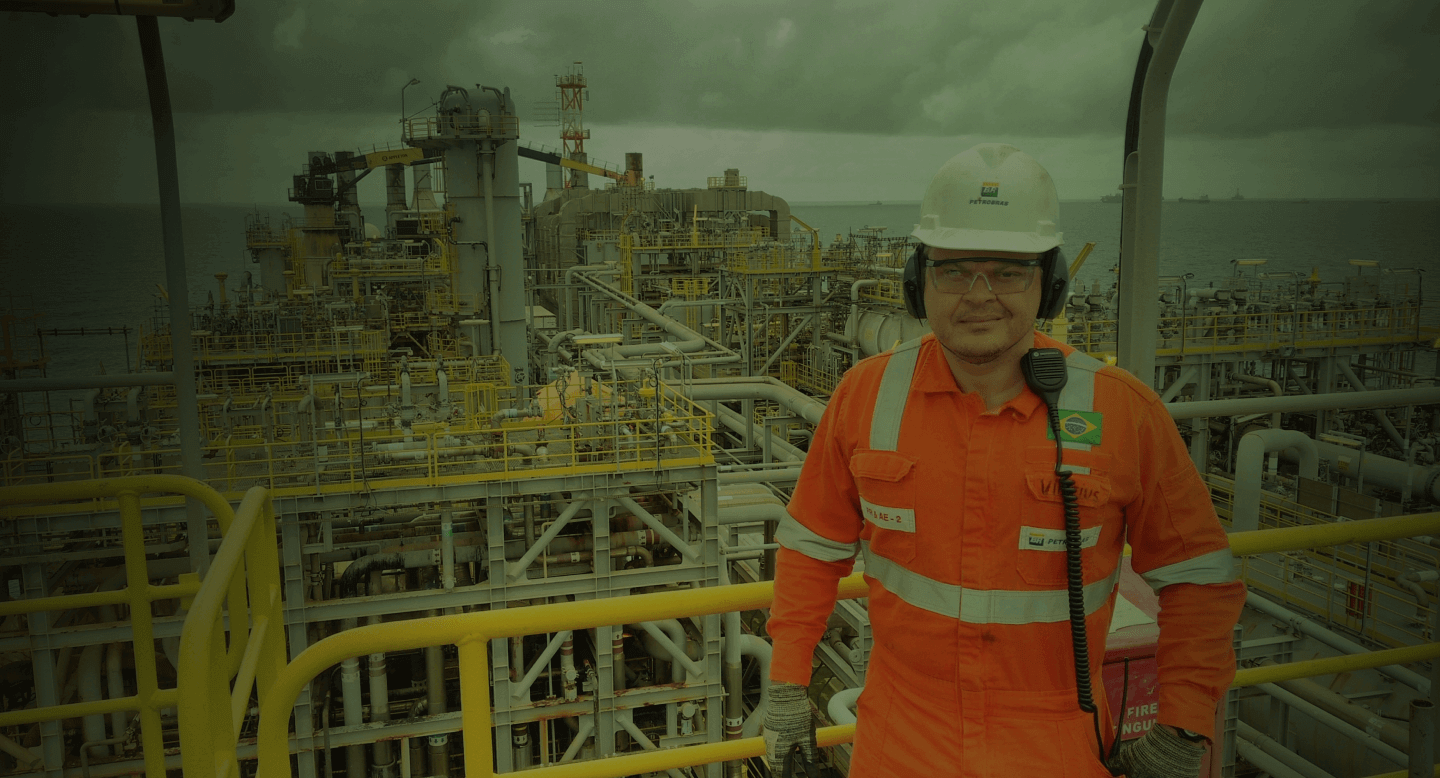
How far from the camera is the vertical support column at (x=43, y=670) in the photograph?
8.29 metres

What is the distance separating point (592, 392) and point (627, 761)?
28.7 feet

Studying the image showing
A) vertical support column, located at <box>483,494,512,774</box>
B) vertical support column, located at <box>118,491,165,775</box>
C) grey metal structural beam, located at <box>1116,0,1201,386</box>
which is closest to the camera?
vertical support column, located at <box>118,491,165,775</box>

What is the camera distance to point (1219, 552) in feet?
6.15

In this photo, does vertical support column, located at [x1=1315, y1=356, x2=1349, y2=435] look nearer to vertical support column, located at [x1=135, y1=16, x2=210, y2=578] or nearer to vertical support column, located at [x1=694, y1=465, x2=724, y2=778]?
vertical support column, located at [x1=694, y1=465, x2=724, y2=778]

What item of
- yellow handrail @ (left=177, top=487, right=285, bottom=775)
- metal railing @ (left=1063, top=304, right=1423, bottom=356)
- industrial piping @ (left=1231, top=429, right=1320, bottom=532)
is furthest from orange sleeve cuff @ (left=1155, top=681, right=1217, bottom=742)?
metal railing @ (left=1063, top=304, right=1423, bottom=356)

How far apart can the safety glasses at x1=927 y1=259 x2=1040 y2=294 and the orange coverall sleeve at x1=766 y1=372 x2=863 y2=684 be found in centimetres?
34

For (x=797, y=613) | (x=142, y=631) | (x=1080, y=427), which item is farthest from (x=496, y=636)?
(x=142, y=631)

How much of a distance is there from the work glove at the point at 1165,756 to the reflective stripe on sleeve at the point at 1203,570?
0.30 m

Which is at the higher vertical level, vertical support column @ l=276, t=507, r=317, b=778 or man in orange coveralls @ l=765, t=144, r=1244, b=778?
man in orange coveralls @ l=765, t=144, r=1244, b=778

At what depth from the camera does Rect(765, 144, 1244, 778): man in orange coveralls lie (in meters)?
1.91

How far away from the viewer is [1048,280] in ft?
6.81

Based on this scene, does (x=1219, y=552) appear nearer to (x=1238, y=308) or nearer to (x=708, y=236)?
(x=1238, y=308)

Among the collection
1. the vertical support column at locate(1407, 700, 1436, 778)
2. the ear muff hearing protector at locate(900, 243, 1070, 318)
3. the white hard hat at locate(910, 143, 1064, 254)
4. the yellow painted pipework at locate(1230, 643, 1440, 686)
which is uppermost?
the white hard hat at locate(910, 143, 1064, 254)

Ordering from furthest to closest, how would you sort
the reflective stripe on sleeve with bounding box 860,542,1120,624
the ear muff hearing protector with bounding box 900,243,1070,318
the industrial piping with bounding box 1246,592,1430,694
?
the industrial piping with bounding box 1246,592,1430,694, the ear muff hearing protector with bounding box 900,243,1070,318, the reflective stripe on sleeve with bounding box 860,542,1120,624
